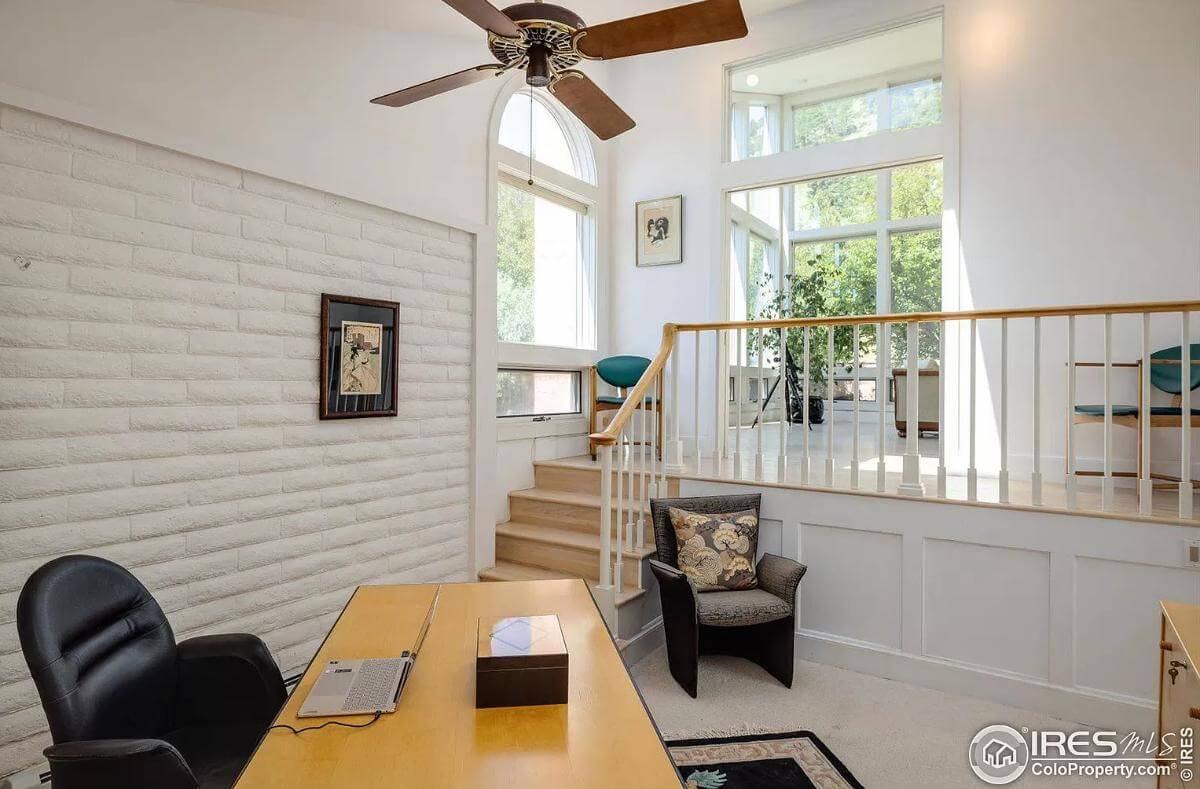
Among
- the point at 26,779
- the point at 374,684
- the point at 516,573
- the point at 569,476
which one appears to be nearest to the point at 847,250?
the point at 569,476

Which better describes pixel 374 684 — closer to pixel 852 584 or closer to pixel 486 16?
pixel 486 16

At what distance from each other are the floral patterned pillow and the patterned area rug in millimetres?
768

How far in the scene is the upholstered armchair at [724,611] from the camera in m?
3.05

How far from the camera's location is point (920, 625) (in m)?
3.18

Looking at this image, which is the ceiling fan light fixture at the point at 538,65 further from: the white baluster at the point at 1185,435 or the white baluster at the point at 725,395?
the white baluster at the point at 725,395

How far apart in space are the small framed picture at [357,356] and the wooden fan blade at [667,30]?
174cm

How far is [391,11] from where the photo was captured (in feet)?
10.5

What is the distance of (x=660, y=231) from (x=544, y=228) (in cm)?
102

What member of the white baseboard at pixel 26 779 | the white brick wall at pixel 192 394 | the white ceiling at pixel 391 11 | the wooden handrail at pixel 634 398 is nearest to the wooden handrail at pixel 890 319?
the wooden handrail at pixel 634 398

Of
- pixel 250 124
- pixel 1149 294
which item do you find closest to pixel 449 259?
pixel 250 124

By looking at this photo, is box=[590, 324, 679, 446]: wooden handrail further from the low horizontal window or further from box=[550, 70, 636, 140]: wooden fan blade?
box=[550, 70, 636, 140]: wooden fan blade

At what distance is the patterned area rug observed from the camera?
2.36 m

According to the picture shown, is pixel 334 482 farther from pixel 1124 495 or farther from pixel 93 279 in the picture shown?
pixel 1124 495

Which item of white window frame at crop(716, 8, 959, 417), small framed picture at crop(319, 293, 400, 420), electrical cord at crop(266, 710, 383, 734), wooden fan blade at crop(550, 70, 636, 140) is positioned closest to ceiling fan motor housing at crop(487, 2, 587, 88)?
wooden fan blade at crop(550, 70, 636, 140)
